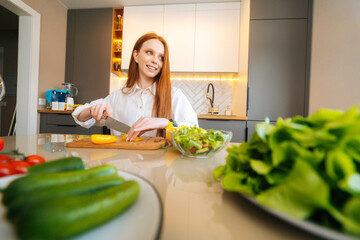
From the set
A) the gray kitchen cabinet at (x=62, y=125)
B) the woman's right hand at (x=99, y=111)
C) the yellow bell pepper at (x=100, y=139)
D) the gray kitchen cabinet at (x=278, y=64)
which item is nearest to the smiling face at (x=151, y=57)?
the woman's right hand at (x=99, y=111)

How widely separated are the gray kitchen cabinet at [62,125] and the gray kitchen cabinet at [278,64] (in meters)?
1.94

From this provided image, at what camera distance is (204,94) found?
294cm

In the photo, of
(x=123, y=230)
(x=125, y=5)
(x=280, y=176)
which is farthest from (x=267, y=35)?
(x=123, y=230)

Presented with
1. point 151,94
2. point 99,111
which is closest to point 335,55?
point 151,94

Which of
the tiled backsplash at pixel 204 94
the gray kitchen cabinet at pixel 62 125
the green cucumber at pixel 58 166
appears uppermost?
the tiled backsplash at pixel 204 94

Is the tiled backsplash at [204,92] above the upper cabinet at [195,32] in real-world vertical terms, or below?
below

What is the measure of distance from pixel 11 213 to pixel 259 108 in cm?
235

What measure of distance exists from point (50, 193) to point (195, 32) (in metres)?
2.81

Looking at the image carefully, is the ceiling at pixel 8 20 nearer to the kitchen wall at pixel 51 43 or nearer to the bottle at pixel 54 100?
the kitchen wall at pixel 51 43

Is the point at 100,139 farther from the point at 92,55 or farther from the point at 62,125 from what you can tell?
the point at 92,55

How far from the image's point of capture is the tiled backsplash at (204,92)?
2926 mm

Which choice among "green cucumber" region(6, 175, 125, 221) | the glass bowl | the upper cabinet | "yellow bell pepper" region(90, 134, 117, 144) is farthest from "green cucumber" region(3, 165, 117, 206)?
the upper cabinet

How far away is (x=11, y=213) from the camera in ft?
0.59

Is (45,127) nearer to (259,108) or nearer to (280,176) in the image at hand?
(259,108)
